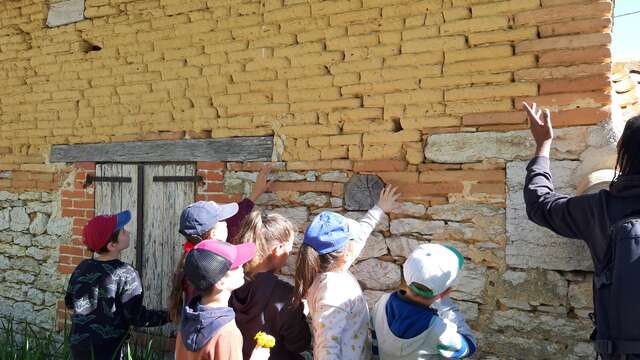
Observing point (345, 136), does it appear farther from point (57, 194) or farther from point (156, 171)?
point (57, 194)

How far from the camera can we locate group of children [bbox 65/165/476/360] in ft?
8.21

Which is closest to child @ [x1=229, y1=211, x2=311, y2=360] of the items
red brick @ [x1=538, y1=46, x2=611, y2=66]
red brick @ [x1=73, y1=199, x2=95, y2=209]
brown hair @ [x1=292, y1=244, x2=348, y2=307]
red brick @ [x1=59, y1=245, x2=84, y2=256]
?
brown hair @ [x1=292, y1=244, x2=348, y2=307]

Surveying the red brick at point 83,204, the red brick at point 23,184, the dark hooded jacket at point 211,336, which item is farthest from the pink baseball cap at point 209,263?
the red brick at point 23,184

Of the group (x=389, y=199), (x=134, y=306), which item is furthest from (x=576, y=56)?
(x=134, y=306)

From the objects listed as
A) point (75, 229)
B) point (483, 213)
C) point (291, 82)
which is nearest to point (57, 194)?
point (75, 229)

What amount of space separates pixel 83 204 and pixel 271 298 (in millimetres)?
2863

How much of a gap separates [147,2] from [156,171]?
4.53 ft

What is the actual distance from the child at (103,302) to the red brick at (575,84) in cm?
258

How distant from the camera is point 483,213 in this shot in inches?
127

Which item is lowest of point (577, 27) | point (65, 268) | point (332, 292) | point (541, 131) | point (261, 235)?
point (65, 268)

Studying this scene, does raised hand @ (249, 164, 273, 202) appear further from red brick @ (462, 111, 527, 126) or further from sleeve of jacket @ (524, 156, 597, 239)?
sleeve of jacket @ (524, 156, 597, 239)

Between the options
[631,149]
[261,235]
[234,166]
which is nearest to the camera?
[631,149]

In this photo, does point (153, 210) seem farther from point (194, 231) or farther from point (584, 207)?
point (584, 207)

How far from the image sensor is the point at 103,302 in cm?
335
